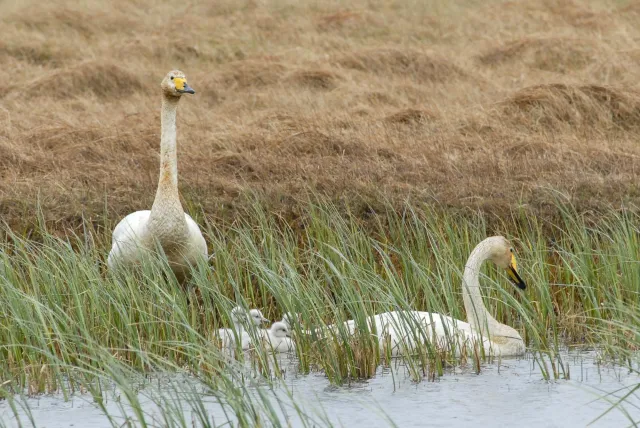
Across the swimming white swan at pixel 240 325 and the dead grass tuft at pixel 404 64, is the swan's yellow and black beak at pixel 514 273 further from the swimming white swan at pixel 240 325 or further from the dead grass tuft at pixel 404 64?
the dead grass tuft at pixel 404 64

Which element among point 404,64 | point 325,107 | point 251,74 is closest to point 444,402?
point 325,107

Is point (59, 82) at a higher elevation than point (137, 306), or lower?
higher

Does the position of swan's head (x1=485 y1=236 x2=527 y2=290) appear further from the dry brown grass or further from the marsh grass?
the dry brown grass

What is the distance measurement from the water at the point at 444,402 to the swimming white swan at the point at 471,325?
227 millimetres

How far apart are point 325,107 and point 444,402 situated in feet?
27.9

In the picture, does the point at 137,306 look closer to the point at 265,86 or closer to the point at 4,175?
the point at 4,175

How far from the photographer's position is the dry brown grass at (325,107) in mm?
10844

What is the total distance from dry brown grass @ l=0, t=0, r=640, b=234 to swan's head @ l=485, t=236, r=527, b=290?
181cm

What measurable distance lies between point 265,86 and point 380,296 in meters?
9.82

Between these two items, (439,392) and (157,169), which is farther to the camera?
(157,169)

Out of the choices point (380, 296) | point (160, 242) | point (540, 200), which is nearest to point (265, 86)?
point (540, 200)

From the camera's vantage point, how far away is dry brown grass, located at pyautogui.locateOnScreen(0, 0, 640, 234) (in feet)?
35.6

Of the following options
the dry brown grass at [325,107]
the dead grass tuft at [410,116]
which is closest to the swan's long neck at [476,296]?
the dry brown grass at [325,107]

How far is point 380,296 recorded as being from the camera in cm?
708
